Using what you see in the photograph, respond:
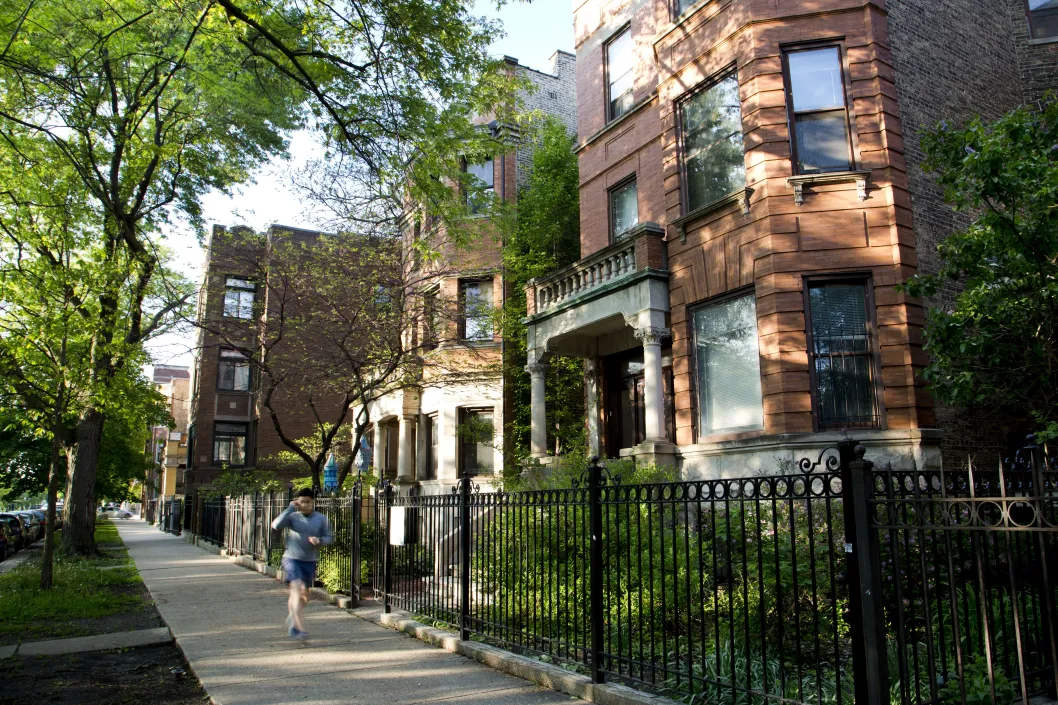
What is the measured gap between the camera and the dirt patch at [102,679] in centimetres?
A: 644

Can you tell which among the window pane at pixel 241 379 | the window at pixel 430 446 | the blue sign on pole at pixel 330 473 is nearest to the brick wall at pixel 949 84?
the window at pixel 430 446

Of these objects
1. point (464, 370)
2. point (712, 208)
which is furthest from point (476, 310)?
point (712, 208)

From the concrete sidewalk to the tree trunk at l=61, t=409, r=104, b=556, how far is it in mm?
8890

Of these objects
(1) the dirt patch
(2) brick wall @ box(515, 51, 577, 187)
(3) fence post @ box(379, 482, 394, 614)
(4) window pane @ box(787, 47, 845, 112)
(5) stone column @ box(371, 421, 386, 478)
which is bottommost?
(1) the dirt patch

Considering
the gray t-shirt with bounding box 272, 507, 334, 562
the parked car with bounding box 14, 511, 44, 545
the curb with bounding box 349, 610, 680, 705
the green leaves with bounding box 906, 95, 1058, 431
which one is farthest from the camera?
the parked car with bounding box 14, 511, 44, 545

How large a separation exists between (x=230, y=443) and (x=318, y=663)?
111ft

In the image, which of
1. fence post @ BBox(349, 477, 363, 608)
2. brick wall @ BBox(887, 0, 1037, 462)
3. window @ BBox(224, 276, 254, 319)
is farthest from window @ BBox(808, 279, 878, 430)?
window @ BBox(224, 276, 254, 319)

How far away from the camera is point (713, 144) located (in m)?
13.7

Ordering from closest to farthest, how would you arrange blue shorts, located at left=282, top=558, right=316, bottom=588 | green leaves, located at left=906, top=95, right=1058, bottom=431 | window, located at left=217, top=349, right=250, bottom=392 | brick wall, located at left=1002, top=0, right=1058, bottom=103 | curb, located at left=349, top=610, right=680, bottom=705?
curb, located at left=349, top=610, right=680, bottom=705 < green leaves, located at left=906, top=95, right=1058, bottom=431 < blue shorts, located at left=282, top=558, right=316, bottom=588 < brick wall, located at left=1002, top=0, right=1058, bottom=103 < window, located at left=217, top=349, right=250, bottom=392

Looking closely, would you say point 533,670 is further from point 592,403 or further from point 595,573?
point 592,403

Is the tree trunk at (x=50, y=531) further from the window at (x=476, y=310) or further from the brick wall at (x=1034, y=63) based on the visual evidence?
the brick wall at (x=1034, y=63)

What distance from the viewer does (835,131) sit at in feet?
40.7

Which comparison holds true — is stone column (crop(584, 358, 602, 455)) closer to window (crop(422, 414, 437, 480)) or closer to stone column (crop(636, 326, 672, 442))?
stone column (crop(636, 326, 672, 442))

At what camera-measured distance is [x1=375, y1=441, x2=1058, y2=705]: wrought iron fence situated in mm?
4160
